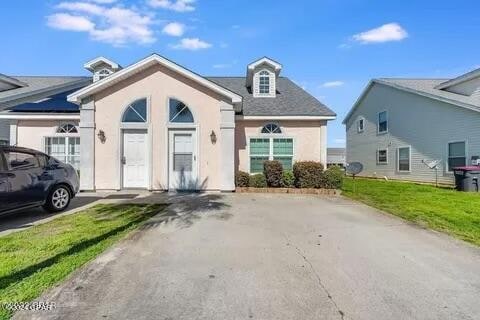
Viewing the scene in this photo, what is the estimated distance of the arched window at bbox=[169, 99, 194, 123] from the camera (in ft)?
44.1

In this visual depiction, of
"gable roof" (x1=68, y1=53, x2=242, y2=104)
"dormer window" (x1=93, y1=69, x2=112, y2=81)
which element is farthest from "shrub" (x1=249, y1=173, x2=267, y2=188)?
"dormer window" (x1=93, y1=69, x2=112, y2=81)

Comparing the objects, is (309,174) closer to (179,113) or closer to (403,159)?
(179,113)

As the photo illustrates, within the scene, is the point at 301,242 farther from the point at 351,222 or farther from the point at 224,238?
the point at 351,222

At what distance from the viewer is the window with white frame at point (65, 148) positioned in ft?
49.2

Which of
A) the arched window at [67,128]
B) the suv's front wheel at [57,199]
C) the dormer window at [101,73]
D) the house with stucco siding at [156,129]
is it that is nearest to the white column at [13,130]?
the arched window at [67,128]

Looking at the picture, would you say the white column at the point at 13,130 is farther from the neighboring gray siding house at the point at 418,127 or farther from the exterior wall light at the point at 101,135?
the neighboring gray siding house at the point at 418,127

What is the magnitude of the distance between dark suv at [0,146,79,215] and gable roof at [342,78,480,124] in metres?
16.6

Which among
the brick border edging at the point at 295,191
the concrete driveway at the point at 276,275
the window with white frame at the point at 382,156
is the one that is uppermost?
the window with white frame at the point at 382,156

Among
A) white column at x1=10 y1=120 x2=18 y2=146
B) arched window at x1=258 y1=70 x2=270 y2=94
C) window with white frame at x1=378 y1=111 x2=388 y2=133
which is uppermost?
arched window at x1=258 y1=70 x2=270 y2=94

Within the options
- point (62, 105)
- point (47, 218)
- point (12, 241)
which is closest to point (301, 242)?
point (12, 241)

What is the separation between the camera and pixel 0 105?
1694 centimetres

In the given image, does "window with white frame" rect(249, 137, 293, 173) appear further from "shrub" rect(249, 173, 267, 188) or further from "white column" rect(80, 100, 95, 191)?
"white column" rect(80, 100, 95, 191)

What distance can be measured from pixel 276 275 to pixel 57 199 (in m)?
6.57

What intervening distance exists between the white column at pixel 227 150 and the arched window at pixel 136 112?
114 inches
